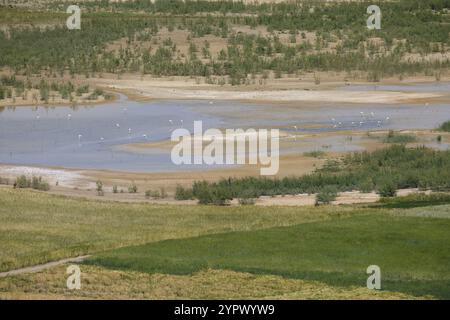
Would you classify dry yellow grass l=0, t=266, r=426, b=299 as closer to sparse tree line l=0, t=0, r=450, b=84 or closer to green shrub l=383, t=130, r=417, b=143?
green shrub l=383, t=130, r=417, b=143

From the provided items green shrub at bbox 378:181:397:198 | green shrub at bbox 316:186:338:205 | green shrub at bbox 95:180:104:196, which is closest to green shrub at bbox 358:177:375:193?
green shrub at bbox 378:181:397:198

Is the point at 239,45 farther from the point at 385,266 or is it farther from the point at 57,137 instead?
the point at 385,266

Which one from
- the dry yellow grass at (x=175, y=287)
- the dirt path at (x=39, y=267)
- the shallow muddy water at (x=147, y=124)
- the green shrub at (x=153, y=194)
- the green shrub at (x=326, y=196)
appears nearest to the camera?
the dry yellow grass at (x=175, y=287)

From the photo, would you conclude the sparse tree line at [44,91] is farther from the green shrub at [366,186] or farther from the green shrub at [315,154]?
the green shrub at [366,186]

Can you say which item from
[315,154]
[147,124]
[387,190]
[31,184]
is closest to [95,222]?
[31,184]

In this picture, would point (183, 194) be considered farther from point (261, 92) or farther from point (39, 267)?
point (261, 92)

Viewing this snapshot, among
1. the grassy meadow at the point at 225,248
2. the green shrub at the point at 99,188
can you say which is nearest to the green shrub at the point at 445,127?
the grassy meadow at the point at 225,248

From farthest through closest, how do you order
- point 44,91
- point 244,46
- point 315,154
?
1. point 244,46
2. point 44,91
3. point 315,154

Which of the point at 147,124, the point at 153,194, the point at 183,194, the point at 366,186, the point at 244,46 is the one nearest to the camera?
the point at 183,194
